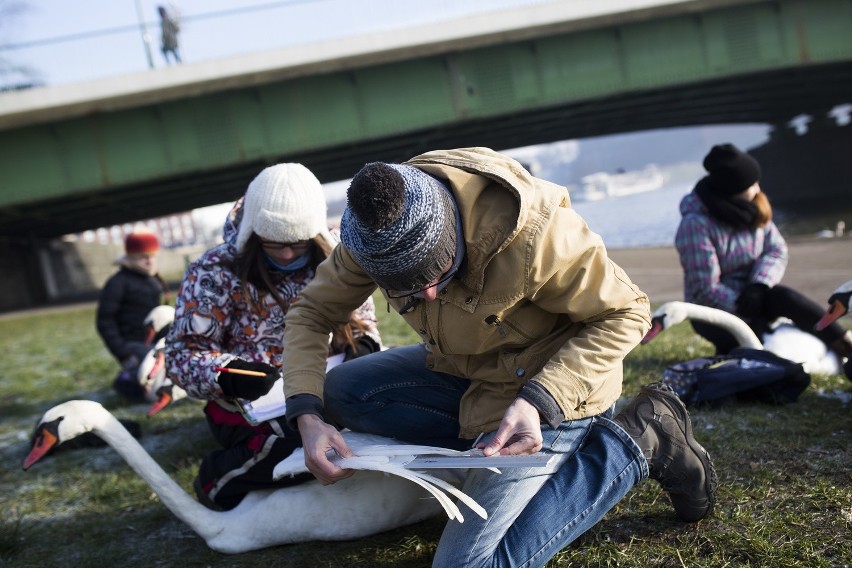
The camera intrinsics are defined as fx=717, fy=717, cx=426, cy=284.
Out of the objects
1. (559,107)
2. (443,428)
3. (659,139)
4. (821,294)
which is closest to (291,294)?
(443,428)

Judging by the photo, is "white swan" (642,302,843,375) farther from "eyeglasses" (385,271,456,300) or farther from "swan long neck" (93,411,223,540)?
"swan long neck" (93,411,223,540)

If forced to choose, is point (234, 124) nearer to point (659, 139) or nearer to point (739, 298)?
point (739, 298)

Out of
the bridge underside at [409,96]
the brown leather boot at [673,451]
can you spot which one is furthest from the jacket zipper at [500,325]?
the bridge underside at [409,96]

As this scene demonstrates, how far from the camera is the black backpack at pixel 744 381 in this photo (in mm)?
3637

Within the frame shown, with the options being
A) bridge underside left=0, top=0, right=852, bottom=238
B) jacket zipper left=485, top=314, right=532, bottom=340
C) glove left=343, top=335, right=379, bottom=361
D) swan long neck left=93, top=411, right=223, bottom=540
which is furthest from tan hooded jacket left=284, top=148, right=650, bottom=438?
bridge underside left=0, top=0, right=852, bottom=238

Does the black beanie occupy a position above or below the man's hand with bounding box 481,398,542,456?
above

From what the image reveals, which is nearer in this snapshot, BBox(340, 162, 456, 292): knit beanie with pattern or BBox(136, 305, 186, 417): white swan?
BBox(340, 162, 456, 292): knit beanie with pattern

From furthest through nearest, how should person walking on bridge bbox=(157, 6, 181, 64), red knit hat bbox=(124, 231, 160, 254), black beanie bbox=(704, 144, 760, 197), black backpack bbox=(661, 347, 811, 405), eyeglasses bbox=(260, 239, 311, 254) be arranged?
person walking on bridge bbox=(157, 6, 181, 64), red knit hat bbox=(124, 231, 160, 254), black beanie bbox=(704, 144, 760, 197), black backpack bbox=(661, 347, 811, 405), eyeglasses bbox=(260, 239, 311, 254)

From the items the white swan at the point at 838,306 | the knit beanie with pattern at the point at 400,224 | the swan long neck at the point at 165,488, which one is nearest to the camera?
the knit beanie with pattern at the point at 400,224

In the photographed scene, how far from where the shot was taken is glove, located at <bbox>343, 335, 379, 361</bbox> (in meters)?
3.49

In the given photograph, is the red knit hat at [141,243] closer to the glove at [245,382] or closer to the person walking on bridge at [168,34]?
the glove at [245,382]

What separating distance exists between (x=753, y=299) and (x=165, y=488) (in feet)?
11.9

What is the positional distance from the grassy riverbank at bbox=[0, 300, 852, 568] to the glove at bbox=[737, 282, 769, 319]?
0.56 m

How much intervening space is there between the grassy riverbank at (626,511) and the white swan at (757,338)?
0.19 m
